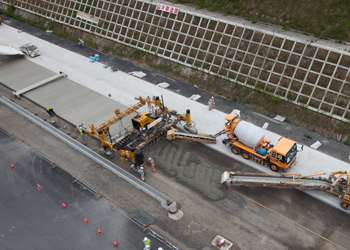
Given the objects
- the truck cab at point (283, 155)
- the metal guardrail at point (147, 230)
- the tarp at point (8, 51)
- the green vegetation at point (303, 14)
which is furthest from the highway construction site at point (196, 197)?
the green vegetation at point (303, 14)

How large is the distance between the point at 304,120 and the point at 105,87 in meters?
19.1

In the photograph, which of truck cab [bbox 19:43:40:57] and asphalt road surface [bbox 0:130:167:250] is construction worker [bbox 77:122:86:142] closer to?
asphalt road surface [bbox 0:130:167:250]

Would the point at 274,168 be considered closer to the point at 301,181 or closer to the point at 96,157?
the point at 301,181

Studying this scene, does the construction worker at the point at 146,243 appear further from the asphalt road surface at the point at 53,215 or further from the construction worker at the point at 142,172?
the construction worker at the point at 142,172

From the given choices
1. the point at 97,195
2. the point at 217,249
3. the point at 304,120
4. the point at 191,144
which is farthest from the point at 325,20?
the point at 97,195

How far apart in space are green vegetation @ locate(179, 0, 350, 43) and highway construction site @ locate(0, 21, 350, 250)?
1346 centimetres

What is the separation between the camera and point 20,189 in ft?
66.8

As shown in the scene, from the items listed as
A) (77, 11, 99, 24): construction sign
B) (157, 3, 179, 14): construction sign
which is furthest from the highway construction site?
(77, 11, 99, 24): construction sign

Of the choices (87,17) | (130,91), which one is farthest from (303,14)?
(87,17)

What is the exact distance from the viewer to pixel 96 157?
73.3 ft

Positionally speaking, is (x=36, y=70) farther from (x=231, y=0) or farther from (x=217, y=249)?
(x=217, y=249)

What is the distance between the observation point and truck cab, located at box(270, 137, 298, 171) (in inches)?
764

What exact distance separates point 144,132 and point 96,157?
4.10 meters

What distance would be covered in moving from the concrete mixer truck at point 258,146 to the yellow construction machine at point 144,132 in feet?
6.37
